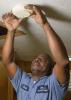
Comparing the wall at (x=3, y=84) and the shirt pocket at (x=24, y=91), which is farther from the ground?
the shirt pocket at (x=24, y=91)

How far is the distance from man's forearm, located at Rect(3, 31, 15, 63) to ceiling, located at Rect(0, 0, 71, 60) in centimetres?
15

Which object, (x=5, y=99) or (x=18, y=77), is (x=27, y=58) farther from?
(x=18, y=77)

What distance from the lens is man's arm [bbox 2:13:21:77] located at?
1.96m

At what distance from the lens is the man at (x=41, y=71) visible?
5.79 feet

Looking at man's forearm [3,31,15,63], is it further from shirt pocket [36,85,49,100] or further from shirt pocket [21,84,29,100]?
shirt pocket [36,85,49,100]

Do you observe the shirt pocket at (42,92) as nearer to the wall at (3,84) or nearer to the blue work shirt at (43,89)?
the blue work shirt at (43,89)

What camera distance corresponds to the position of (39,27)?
87.6 inches

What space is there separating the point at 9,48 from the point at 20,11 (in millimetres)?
312

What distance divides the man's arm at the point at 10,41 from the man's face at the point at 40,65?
0.18 m

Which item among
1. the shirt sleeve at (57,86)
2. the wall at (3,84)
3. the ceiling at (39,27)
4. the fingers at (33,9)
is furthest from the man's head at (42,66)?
the wall at (3,84)

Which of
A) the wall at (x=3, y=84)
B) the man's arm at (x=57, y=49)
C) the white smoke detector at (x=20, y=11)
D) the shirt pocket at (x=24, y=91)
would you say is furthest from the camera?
the wall at (x=3, y=84)

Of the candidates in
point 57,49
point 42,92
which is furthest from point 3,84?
point 57,49

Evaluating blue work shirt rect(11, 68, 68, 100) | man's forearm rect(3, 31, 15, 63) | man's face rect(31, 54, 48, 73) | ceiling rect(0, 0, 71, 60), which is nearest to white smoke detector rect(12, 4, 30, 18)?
ceiling rect(0, 0, 71, 60)

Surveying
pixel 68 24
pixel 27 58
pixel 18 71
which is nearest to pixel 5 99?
pixel 27 58
